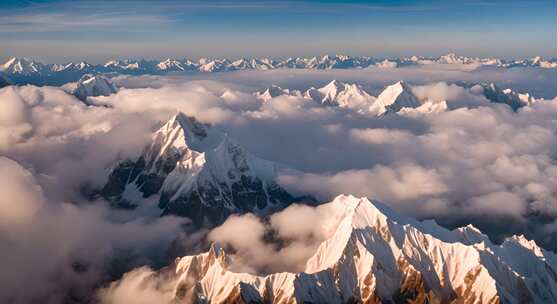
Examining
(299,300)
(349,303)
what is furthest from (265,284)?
(349,303)

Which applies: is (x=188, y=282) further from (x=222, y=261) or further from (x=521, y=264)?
(x=521, y=264)

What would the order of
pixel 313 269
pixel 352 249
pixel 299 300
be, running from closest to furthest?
1. pixel 299 300
2. pixel 352 249
3. pixel 313 269

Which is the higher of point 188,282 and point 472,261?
point 472,261

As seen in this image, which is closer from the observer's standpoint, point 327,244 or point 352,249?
point 352,249

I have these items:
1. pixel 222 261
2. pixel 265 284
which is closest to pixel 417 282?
pixel 265 284

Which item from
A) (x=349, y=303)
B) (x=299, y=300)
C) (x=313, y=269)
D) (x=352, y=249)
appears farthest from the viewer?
(x=313, y=269)

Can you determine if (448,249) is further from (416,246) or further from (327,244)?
(327,244)
